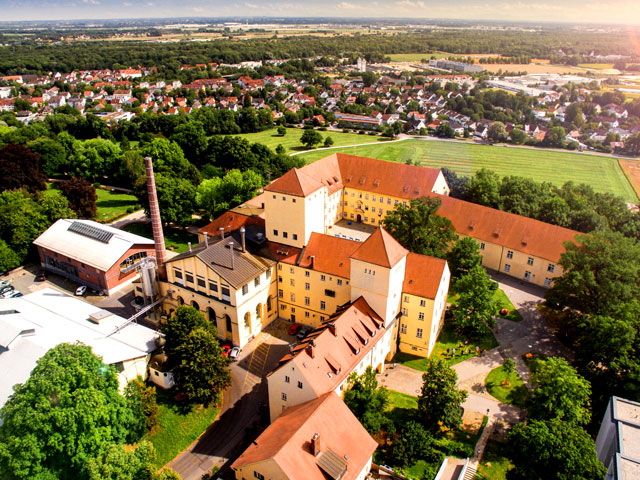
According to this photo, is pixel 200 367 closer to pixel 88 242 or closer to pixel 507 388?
pixel 507 388

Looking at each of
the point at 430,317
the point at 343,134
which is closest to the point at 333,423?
the point at 430,317

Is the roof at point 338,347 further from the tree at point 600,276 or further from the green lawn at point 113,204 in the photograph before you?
the green lawn at point 113,204

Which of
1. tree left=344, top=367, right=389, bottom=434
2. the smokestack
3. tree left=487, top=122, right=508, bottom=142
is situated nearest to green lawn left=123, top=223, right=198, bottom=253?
the smokestack

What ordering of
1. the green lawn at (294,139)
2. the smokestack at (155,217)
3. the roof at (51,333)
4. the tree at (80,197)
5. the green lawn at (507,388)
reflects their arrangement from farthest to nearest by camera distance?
the green lawn at (294,139), the tree at (80,197), the smokestack at (155,217), the green lawn at (507,388), the roof at (51,333)

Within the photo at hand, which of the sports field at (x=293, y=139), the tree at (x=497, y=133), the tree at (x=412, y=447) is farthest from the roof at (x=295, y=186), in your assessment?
the tree at (x=497, y=133)

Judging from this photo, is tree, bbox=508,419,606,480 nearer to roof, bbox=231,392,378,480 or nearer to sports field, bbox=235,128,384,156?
roof, bbox=231,392,378,480

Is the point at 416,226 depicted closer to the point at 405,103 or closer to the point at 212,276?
the point at 212,276
